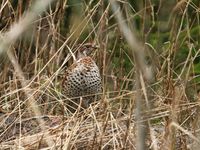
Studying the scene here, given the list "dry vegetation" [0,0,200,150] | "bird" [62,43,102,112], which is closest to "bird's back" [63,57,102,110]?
"bird" [62,43,102,112]

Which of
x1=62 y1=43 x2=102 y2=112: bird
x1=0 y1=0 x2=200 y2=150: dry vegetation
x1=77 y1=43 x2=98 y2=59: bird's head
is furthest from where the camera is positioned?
x1=77 y1=43 x2=98 y2=59: bird's head

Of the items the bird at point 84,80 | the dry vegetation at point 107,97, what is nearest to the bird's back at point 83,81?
the bird at point 84,80

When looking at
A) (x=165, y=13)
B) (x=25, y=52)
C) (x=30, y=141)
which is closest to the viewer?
(x=165, y=13)

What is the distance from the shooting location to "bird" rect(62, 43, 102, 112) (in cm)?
399

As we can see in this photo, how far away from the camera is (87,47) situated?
418cm

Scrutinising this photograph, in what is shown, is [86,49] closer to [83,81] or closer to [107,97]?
[83,81]

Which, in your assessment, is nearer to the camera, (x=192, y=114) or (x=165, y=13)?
(x=165, y=13)

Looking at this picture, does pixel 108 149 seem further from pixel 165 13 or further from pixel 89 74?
pixel 165 13

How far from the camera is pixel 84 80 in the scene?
4.11 meters

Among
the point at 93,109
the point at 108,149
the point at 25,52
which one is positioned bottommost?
the point at 108,149

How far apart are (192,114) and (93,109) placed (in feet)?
1.71

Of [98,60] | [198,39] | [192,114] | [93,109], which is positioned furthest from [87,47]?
[192,114]

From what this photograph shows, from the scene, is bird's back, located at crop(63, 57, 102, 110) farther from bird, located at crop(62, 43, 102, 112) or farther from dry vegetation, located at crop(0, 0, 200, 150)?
dry vegetation, located at crop(0, 0, 200, 150)

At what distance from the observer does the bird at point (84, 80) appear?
399 cm
